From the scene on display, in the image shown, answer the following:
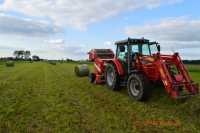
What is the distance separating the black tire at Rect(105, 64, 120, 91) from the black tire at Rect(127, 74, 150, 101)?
1388 millimetres

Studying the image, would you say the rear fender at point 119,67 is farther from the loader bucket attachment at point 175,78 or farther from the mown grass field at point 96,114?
the loader bucket attachment at point 175,78

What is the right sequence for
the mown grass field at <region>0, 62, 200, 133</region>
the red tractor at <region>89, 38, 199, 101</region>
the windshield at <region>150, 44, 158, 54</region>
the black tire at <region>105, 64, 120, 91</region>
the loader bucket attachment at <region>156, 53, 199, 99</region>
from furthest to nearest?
1. the black tire at <region>105, 64, 120, 91</region>
2. the windshield at <region>150, 44, 158, 54</region>
3. the red tractor at <region>89, 38, 199, 101</region>
4. the loader bucket attachment at <region>156, 53, 199, 99</region>
5. the mown grass field at <region>0, 62, 200, 133</region>

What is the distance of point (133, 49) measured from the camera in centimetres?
1119

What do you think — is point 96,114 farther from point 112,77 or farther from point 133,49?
point 112,77

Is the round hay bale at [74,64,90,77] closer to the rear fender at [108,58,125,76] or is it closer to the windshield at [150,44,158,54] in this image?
the rear fender at [108,58,125,76]

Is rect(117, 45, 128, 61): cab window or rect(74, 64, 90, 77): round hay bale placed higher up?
rect(117, 45, 128, 61): cab window

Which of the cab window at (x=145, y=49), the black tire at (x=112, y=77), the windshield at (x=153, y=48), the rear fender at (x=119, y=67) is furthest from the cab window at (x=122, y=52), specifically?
the windshield at (x=153, y=48)

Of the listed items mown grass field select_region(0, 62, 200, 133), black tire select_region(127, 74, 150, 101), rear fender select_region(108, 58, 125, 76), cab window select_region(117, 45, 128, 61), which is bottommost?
mown grass field select_region(0, 62, 200, 133)

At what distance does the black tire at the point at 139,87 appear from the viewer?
9523 mm

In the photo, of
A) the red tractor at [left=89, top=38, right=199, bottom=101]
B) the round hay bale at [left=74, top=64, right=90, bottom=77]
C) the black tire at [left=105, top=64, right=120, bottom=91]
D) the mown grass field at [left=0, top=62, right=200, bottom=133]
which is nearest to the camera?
the mown grass field at [left=0, top=62, right=200, bottom=133]

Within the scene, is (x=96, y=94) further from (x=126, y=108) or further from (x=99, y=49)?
(x=99, y=49)

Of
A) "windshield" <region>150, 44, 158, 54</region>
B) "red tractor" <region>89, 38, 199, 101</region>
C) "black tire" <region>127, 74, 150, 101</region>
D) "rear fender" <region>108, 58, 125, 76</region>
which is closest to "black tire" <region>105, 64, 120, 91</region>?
"red tractor" <region>89, 38, 199, 101</region>

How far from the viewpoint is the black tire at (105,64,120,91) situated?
11781 mm

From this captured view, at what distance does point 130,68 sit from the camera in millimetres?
11016
